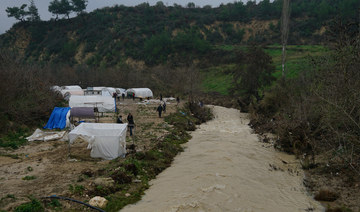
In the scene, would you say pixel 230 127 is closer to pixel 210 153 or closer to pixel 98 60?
pixel 210 153

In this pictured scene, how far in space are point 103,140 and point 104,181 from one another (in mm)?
3745

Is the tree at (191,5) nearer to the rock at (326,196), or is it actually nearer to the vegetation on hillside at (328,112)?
the vegetation on hillside at (328,112)

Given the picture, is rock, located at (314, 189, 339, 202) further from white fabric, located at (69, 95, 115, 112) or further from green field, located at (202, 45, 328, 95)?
green field, located at (202, 45, 328, 95)

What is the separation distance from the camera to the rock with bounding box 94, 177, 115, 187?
468 inches

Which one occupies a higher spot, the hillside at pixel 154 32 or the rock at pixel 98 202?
the hillside at pixel 154 32

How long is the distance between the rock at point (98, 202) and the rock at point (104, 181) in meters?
1.21

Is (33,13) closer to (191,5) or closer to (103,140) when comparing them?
(191,5)

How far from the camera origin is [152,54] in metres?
81.1

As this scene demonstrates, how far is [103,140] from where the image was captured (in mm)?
15461

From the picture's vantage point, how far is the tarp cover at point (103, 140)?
15.4 metres

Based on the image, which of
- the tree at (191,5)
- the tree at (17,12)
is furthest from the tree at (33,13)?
the tree at (191,5)

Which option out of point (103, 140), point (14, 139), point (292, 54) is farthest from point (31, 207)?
point (292, 54)

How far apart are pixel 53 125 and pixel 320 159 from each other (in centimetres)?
1982

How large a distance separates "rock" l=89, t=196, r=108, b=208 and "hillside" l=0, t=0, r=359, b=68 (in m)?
69.9
